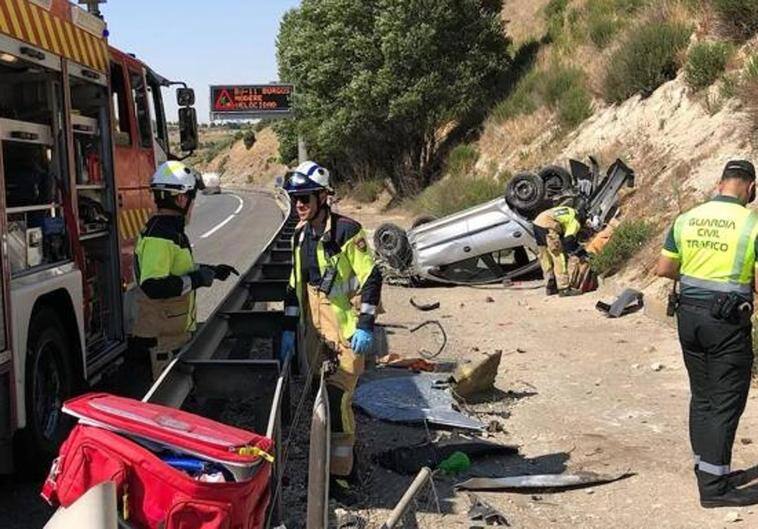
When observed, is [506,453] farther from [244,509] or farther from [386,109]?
[386,109]

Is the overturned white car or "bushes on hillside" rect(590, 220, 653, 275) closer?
"bushes on hillside" rect(590, 220, 653, 275)

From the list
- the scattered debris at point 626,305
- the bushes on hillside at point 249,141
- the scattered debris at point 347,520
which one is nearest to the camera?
the scattered debris at point 347,520

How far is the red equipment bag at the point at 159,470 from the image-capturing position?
10.1 feet

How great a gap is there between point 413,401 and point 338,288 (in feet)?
7.14

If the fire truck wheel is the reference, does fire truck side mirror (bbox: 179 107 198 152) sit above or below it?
above

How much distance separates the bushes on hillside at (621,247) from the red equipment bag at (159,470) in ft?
31.5

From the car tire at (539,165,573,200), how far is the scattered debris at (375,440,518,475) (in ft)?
26.6

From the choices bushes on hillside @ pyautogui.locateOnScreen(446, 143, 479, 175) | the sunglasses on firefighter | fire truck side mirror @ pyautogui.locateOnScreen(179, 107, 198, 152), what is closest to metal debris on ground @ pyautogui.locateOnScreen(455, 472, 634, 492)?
the sunglasses on firefighter

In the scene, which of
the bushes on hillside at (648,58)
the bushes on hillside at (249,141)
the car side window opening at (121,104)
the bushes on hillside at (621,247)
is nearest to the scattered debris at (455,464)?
the car side window opening at (121,104)

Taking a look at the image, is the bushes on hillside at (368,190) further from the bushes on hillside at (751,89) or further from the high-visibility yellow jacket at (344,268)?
the high-visibility yellow jacket at (344,268)

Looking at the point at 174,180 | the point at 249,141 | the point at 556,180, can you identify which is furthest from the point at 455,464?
the point at 249,141

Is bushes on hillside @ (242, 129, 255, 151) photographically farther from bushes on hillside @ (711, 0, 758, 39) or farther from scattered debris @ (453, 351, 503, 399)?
scattered debris @ (453, 351, 503, 399)

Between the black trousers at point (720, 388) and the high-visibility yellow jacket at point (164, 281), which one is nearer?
the black trousers at point (720, 388)

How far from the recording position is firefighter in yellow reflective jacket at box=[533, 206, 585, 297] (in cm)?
1226
